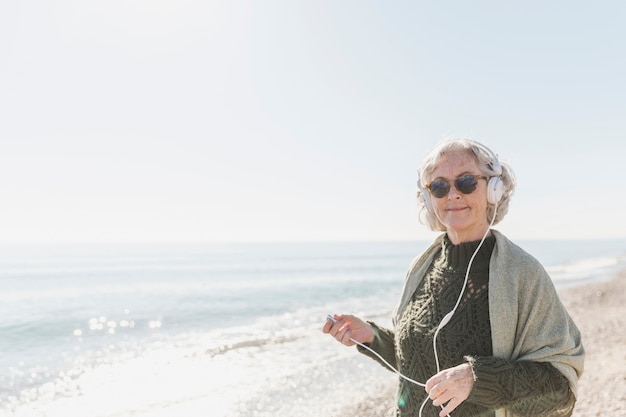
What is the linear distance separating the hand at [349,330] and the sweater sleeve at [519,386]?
2.54ft

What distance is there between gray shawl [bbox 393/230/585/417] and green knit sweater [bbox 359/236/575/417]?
0.06m

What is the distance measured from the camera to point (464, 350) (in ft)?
6.39

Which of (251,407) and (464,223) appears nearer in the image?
(464,223)

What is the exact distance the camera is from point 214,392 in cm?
922

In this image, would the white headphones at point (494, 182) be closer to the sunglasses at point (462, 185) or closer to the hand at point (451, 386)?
the sunglasses at point (462, 185)

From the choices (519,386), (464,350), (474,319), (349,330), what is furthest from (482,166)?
(349,330)

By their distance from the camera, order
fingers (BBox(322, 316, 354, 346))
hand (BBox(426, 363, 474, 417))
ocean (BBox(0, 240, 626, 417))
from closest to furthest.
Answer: hand (BBox(426, 363, 474, 417))
fingers (BBox(322, 316, 354, 346))
ocean (BBox(0, 240, 626, 417))

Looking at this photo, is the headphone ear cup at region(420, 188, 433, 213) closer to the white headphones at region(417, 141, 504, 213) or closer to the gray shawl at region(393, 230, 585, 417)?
the white headphones at region(417, 141, 504, 213)

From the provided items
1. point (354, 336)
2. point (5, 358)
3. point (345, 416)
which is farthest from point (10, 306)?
point (354, 336)

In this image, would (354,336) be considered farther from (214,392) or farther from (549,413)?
(214,392)

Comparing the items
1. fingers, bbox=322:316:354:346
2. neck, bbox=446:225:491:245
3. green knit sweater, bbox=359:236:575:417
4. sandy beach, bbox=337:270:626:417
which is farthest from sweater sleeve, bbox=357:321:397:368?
sandy beach, bbox=337:270:626:417

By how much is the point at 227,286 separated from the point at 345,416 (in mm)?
30715

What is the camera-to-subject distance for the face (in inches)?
81.6

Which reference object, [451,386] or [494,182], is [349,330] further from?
[494,182]
